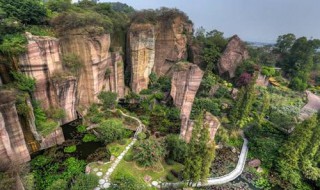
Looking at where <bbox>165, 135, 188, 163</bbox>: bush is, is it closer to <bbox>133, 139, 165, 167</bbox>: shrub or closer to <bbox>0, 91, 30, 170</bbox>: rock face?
<bbox>133, 139, 165, 167</bbox>: shrub

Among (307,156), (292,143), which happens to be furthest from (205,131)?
(307,156)

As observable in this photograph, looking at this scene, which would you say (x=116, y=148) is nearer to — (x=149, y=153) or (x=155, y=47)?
(x=149, y=153)

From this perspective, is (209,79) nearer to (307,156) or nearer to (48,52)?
(307,156)

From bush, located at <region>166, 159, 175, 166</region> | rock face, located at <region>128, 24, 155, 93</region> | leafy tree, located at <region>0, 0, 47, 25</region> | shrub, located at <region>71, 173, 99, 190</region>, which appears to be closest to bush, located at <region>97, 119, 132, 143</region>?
shrub, located at <region>71, 173, 99, 190</region>

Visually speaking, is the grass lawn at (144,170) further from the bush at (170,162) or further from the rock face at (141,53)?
the rock face at (141,53)

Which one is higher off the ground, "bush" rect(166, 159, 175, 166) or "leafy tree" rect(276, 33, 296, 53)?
"leafy tree" rect(276, 33, 296, 53)

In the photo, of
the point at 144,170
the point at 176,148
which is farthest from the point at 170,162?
the point at 144,170
